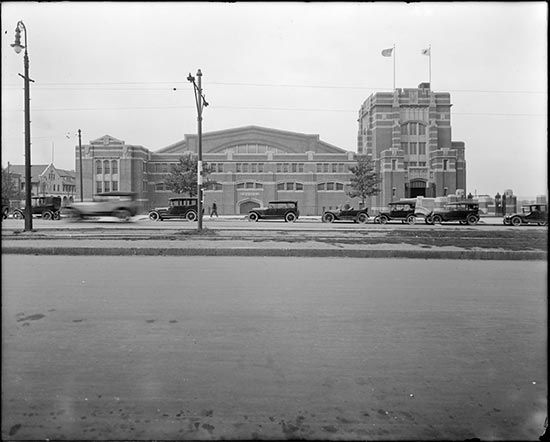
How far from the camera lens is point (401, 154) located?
54.8 metres

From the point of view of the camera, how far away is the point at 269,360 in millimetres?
3662

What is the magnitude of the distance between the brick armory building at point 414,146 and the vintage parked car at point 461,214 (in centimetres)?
2666

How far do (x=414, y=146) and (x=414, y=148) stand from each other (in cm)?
29

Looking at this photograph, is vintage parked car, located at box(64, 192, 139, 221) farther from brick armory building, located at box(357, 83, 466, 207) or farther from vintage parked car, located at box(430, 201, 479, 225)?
brick armory building, located at box(357, 83, 466, 207)

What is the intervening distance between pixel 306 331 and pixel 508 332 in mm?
2225

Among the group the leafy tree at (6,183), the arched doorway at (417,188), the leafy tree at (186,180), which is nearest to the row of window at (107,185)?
the leafy tree at (186,180)

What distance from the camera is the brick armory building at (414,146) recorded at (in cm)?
5444

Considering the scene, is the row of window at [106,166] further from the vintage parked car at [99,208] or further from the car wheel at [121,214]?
the vintage parked car at [99,208]

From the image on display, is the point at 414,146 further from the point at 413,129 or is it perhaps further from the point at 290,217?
the point at 290,217

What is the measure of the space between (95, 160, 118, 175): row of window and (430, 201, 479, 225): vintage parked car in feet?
129

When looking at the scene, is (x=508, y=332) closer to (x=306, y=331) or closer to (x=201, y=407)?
(x=306, y=331)

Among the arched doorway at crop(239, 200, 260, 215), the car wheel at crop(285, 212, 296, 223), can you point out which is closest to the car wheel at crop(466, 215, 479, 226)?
the car wheel at crop(285, 212, 296, 223)

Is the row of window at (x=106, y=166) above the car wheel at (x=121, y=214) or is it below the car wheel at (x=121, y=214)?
above

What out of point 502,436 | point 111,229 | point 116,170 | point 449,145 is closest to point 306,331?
point 502,436
